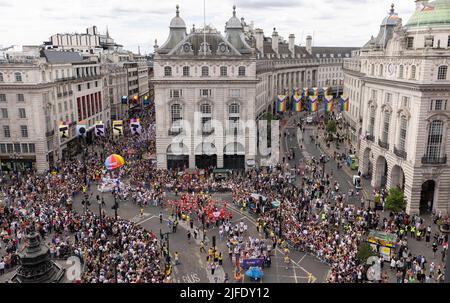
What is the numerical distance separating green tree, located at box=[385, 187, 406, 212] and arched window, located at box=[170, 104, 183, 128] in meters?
30.5

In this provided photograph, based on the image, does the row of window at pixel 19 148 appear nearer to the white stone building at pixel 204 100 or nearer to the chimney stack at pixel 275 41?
the white stone building at pixel 204 100

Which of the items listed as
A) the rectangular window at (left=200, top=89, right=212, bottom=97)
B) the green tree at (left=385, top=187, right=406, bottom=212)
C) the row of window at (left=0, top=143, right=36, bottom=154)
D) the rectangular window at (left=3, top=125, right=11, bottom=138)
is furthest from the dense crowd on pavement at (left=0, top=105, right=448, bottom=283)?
the rectangular window at (left=200, top=89, right=212, bottom=97)

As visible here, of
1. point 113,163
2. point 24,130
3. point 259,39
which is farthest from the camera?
point 259,39

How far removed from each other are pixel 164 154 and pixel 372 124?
29417 millimetres

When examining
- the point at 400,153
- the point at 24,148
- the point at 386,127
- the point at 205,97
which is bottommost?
the point at 24,148

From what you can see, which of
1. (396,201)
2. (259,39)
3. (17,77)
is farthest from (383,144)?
(259,39)

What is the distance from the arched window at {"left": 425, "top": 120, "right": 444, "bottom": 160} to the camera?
1692 inches

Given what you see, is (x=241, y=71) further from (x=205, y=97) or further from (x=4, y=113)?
(x=4, y=113)

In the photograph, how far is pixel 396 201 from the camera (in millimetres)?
41469

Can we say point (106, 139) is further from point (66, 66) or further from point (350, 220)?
point (350, 220)

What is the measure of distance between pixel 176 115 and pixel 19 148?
930 inches

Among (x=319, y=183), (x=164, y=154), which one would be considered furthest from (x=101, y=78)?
(x=319, y=183)

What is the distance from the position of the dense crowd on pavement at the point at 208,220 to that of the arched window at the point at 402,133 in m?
8.16

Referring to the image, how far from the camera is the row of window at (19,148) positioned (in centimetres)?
6022
